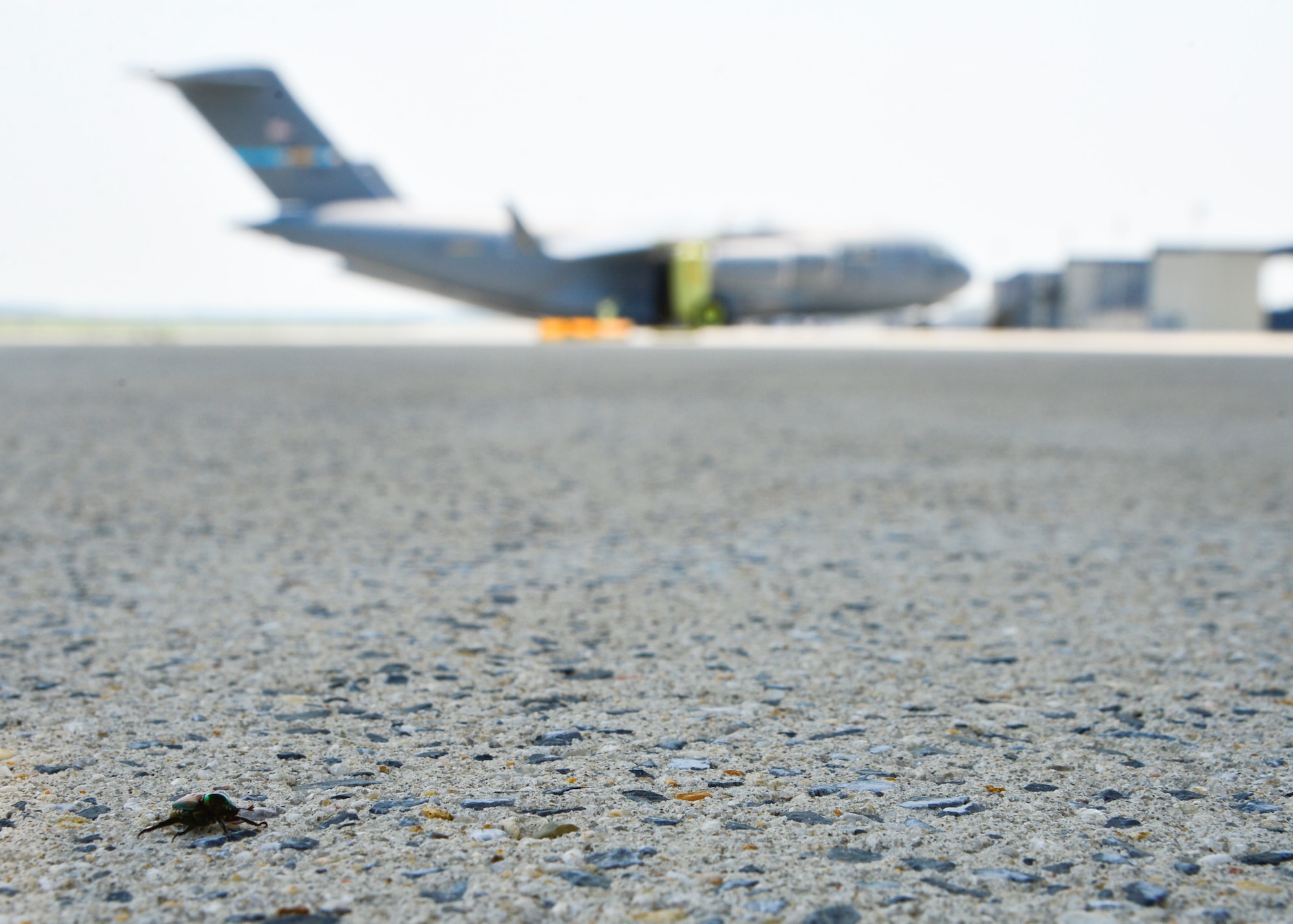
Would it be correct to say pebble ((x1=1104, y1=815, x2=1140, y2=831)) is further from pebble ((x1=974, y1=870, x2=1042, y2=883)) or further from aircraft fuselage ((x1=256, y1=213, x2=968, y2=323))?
aircraft fuselage ((x1=256, y1=213, x2=968, y2=323))

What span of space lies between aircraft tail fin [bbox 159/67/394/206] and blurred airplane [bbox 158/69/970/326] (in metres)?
0.03

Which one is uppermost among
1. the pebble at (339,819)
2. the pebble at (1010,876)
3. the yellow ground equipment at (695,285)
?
the yellow ground equipment at (695,285)

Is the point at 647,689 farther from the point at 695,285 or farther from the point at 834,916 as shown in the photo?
the point at 695,285

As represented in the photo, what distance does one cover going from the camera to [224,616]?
6.95 feet

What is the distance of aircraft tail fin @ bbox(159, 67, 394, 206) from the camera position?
2408 cm

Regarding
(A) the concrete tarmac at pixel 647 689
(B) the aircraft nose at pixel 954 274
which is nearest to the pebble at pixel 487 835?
(A) the concrete tarmac at pixel 647 689

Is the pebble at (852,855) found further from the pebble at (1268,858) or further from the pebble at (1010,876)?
the pebble at (1268,858)

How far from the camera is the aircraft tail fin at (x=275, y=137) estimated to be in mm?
24078

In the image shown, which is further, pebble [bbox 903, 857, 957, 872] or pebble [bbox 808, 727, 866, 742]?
pebble [bbox 808, 727, 866, 742]

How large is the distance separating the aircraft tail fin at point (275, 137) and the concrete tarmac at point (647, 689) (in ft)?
70.3

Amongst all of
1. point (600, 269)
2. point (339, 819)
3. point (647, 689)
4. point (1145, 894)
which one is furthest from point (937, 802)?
point (600, 269)

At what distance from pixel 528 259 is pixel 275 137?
6931mm

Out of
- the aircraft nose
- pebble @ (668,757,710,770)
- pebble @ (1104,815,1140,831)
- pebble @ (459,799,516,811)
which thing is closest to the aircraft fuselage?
the aircraft nose

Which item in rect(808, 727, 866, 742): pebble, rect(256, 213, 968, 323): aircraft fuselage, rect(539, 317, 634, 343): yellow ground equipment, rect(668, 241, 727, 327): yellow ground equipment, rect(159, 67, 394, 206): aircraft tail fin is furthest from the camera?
rect(159, 67, 394, 206): aircraft tail fin
